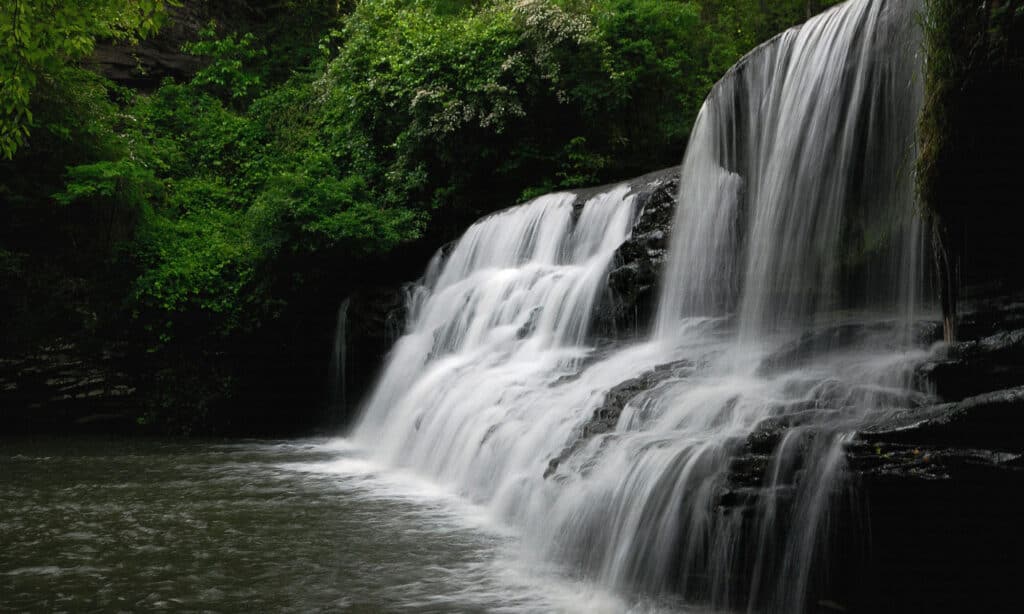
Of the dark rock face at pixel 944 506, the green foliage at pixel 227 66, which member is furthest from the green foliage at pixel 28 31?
the green foliage at pixel 227 66

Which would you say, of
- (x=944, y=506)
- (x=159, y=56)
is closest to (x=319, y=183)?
(x=159, y=56)

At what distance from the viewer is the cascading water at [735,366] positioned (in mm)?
4645

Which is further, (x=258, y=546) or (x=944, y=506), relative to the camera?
(x=258, y=546)

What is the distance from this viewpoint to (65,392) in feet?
43.1

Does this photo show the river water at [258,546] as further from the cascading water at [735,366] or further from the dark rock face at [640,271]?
the dark rock face at [640,271]

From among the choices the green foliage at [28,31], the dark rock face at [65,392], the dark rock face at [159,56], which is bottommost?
the dark rock face at [65,392]

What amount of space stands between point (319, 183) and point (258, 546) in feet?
27.7

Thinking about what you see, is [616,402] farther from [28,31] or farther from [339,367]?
[339,367]

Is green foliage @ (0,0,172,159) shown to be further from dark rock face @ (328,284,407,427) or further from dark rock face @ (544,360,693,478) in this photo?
dark rock face @ (328,284,407,427)

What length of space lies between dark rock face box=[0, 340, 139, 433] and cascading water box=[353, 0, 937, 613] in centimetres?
537

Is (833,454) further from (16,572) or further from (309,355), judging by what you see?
(309,355)

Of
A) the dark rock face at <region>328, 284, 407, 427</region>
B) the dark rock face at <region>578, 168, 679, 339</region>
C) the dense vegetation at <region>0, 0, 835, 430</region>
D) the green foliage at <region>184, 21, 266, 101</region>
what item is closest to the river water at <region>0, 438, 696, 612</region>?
the dark rock face at <region>578, 168, 679, 339</region>

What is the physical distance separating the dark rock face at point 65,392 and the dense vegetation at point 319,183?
0.88 feet

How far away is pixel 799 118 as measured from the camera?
23.2 ft
